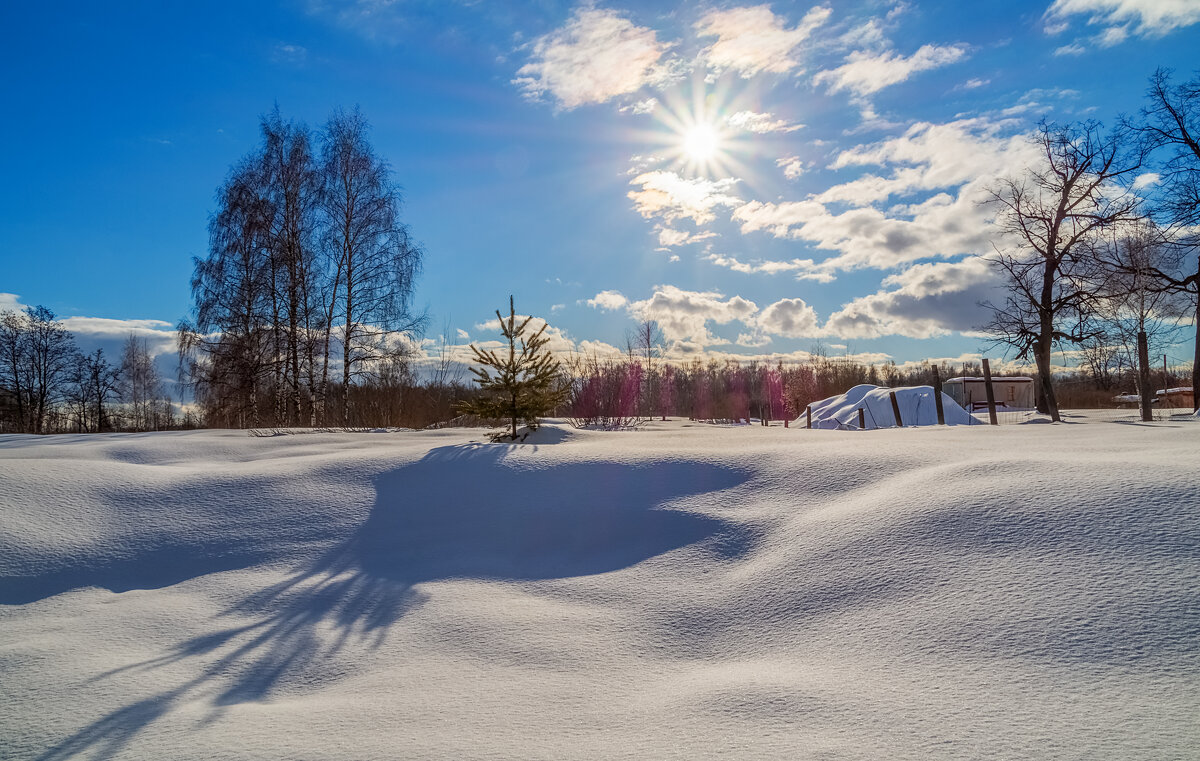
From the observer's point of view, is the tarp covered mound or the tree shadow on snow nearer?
the tree shadow on snow

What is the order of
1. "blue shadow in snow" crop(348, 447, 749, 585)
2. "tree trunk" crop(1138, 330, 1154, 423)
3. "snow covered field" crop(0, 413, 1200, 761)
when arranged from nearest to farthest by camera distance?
"snow covered field" crop(0, 413, 1200, 761) < "blue shadow in snow" crop(348, 447, 749, 585) < "tree trunk" crop(1138, 330, 1154, 423)

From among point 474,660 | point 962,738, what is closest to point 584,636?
point 474,660

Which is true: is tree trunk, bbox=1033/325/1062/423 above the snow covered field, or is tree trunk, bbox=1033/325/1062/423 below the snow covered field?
above

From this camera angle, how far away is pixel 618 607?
3.36 m

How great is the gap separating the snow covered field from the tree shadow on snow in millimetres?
21

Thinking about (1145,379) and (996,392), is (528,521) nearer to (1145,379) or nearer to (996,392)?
(1145,379)

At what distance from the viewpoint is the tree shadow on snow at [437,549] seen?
9.45ft

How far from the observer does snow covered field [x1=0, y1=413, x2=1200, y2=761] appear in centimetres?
211

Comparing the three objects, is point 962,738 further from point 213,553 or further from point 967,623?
point 213,553

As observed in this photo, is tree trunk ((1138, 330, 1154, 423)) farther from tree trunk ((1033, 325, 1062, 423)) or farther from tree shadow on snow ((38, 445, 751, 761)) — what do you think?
tree shadow on snow ((38, 445, 751, 761))

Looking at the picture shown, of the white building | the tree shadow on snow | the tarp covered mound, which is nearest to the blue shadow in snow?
the tree shadow on snow

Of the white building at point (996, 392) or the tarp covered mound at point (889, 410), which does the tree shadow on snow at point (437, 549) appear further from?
the white building at point (996, 392)

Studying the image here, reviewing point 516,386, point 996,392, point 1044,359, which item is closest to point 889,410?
point 1044,359

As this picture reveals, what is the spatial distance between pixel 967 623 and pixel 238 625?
358 cm
